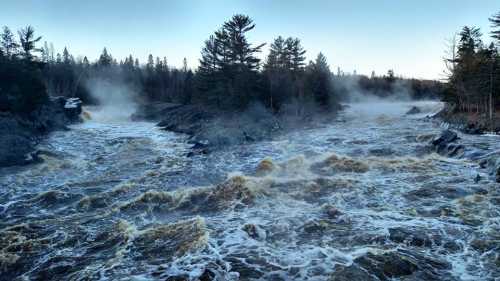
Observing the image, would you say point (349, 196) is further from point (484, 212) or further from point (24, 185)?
point (24, 185)

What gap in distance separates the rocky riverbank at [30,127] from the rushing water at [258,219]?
6.77 ft

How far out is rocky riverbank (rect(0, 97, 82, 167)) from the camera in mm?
21859

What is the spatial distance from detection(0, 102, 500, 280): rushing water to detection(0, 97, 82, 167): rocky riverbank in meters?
2.06

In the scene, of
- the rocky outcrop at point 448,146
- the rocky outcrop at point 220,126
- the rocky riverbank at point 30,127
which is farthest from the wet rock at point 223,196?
the rocky riverbank at point 30,127

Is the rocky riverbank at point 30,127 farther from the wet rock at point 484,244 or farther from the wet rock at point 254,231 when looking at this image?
the wet rock at point 484,244

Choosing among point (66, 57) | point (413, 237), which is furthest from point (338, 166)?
point (66, 57)

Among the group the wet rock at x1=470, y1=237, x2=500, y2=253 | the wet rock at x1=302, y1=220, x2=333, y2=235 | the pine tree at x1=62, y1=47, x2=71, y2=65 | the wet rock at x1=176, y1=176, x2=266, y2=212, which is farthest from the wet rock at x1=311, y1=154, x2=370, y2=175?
the pine tree at x1=62, y1=47, x2=71, y2=65

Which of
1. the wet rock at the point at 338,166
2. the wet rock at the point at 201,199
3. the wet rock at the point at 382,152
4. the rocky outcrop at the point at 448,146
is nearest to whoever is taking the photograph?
the wet rock at the point at 201,199

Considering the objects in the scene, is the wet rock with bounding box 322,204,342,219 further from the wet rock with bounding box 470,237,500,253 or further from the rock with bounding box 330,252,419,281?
the wet rock with bounding box 470,237,500,253

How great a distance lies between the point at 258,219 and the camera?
1142 cm

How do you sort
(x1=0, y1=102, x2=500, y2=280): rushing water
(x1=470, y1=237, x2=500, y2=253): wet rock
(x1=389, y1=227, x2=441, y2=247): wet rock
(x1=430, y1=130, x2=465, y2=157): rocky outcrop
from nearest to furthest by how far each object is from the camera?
(x1=0, y1=102, x2=500, y2=280): rushing water < (x1=470, y1=237, x2=500, y2=253): wet rock < (x1=389, y1=227, x2=441, y2=247): wet rock < (x1=430, y1=130, x2=465, y2=157): rocky outcrop

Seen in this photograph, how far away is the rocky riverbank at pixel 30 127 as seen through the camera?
2186 cm

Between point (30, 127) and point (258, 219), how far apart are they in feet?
96.3

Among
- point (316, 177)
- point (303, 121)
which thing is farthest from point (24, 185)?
point (303, 121)
